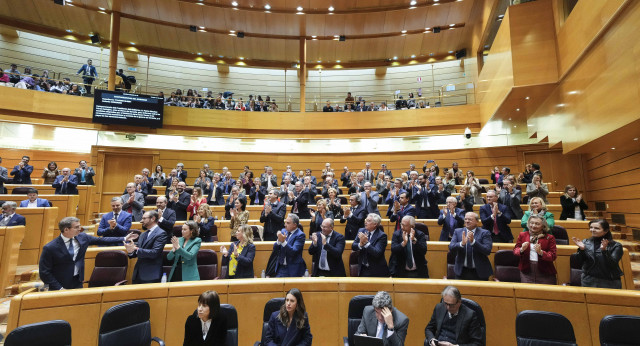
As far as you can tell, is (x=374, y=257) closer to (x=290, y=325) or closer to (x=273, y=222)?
(x=290, y=325)

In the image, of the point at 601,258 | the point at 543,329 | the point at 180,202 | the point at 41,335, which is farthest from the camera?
the point at 180,202

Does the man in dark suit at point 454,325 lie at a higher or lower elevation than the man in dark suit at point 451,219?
lower

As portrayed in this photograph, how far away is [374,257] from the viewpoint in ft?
11.5

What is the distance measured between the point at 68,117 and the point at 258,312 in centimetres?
968

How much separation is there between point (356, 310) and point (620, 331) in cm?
176

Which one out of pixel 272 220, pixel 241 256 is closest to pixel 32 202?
pixel 272 220

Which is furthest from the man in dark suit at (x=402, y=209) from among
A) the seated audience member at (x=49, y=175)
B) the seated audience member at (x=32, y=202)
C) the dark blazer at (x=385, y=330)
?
the seated audience member at (x=49, y=175)

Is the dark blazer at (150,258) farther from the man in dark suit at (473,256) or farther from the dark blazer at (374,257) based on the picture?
the man in dark suit at (473,256)

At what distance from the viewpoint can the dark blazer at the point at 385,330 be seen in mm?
2389

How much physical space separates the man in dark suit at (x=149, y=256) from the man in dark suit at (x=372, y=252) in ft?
6.68

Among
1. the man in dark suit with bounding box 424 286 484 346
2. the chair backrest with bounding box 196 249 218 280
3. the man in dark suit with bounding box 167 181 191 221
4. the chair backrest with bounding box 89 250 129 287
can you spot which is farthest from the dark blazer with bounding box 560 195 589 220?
the chair backrest with bounding box 89 250 129 287

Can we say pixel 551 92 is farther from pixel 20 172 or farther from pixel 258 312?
pixel 20 172

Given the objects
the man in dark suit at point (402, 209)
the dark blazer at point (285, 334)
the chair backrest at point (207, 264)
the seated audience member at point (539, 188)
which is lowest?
the dark blazer at point (285, 334)

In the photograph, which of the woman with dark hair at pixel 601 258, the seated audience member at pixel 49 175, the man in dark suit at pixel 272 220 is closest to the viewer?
the woman with dark hair at pixel 601 258
